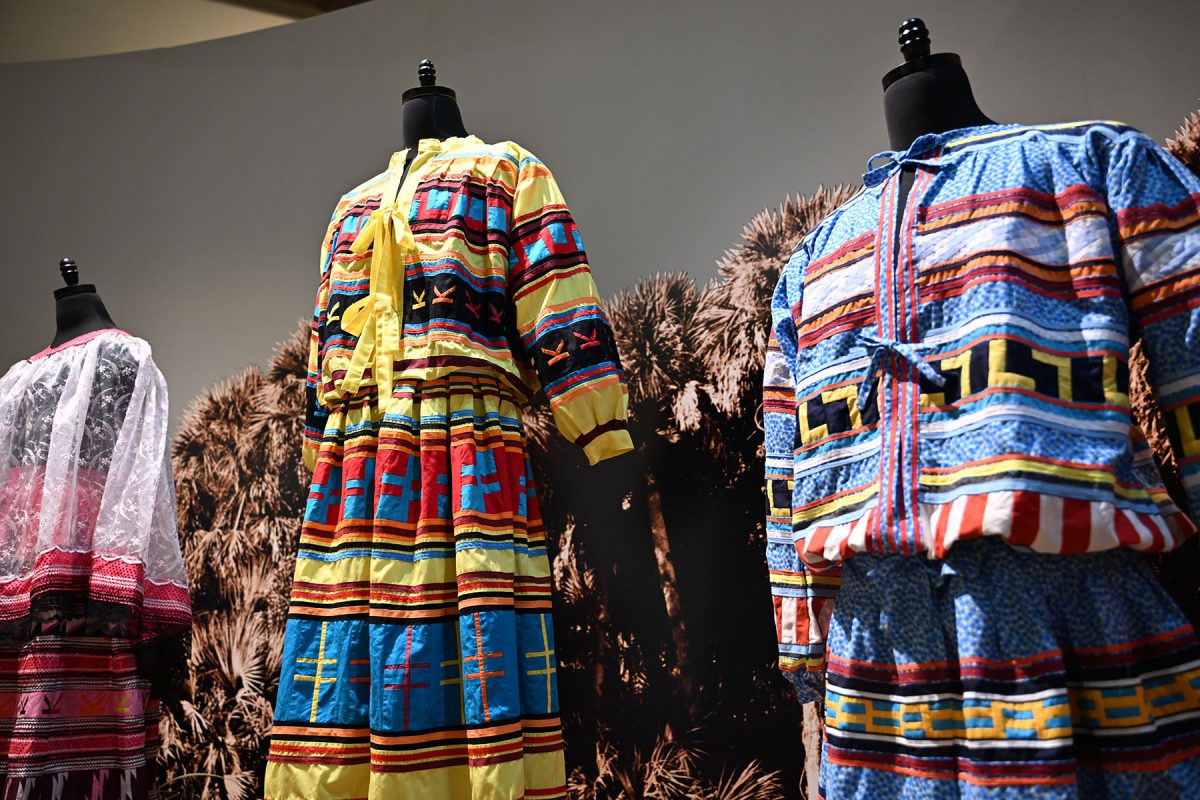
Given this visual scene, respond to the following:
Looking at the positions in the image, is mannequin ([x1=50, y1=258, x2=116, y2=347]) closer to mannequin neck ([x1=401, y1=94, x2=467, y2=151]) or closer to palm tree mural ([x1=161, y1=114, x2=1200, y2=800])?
mannequin neck ([x1=401, y1=94, x2=467, y2=151])

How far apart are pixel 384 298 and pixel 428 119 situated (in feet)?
1.61

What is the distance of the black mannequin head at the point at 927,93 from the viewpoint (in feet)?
5.36

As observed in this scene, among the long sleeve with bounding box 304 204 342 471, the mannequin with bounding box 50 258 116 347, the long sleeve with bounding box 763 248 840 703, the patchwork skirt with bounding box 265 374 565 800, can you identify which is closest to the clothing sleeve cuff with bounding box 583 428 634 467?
the patchwork skirt with bounding box 265 374 565 800

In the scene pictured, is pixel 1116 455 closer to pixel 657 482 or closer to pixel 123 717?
pixel 657 482

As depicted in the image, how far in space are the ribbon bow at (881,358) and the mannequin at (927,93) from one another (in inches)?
15.1

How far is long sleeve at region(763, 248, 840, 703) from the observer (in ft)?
5.25

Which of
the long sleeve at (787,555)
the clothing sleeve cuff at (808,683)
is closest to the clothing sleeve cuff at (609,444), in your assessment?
the long sleeve at (787,555)

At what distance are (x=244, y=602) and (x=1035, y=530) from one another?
7.69 ft

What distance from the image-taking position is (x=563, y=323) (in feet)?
6.54

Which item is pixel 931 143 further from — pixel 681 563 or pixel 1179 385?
pixel 681 563

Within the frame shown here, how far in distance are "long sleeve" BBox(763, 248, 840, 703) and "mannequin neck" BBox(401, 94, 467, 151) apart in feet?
3.02

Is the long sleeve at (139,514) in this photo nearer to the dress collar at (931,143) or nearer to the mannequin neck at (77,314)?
the mannequin neck at (77,314)

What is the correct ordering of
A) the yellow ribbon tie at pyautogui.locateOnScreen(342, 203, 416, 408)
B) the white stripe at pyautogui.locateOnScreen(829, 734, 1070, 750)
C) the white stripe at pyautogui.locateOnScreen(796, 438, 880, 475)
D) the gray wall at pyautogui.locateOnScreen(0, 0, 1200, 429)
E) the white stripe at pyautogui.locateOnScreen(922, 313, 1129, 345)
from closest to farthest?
1. the white stripe at pyautogui.locateOnScreen(829, 734, 1070, 750)
2. the white stripe at pyautogui.locateOnScreen(922, 313, 1129, 345)
3. the white stripe at pyautogui.locateOnScreen(796, 438, 880, 475)
4. the yellow ribbon tie at pyautogui.locateOnScreen(342, 203, 416, 408)
5. the gray wall at pyautogui.locateOnScreen(0, 0, 1200, 429)

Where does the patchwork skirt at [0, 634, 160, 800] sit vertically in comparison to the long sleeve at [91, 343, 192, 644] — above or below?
below
